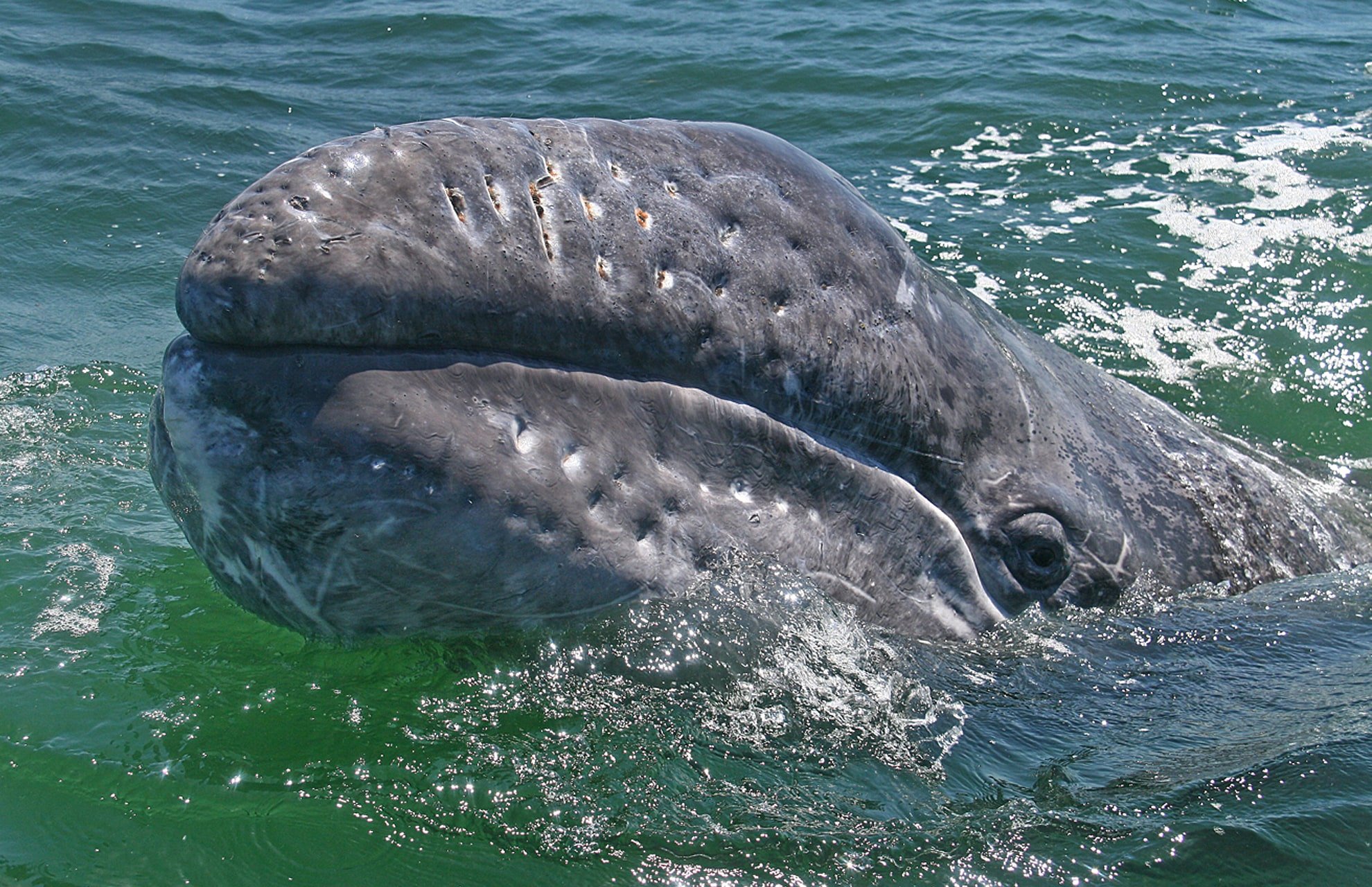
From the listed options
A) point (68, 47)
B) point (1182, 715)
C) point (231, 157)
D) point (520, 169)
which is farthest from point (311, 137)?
point (1182, 715)

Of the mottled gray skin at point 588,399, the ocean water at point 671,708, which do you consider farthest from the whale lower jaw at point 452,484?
the ocean water at point 671,708

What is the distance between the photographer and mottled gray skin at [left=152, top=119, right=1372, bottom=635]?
13.1ft

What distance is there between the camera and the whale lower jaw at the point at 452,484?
3.98 metres

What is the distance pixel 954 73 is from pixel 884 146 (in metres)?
3.22

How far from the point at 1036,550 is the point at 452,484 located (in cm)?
277

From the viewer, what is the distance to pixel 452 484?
161 inches

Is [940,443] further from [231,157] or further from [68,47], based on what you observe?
[68,47]

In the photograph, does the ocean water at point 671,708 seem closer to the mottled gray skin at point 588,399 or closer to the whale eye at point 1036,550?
the whale eye at point 1036,550

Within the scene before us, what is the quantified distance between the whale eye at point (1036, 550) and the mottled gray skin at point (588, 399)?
0.01m

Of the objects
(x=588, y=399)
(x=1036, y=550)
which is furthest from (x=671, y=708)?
(x=1036, y=550)

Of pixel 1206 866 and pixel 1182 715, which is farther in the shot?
pixel 1182 715

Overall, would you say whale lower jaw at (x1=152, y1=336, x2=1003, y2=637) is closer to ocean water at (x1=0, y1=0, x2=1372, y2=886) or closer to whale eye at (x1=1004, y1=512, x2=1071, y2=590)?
A: ocean water at (x1=0, y1=0, x2=1372, y2=886)

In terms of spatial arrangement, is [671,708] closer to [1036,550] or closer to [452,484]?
[452,484]

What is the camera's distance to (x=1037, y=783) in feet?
15.7
